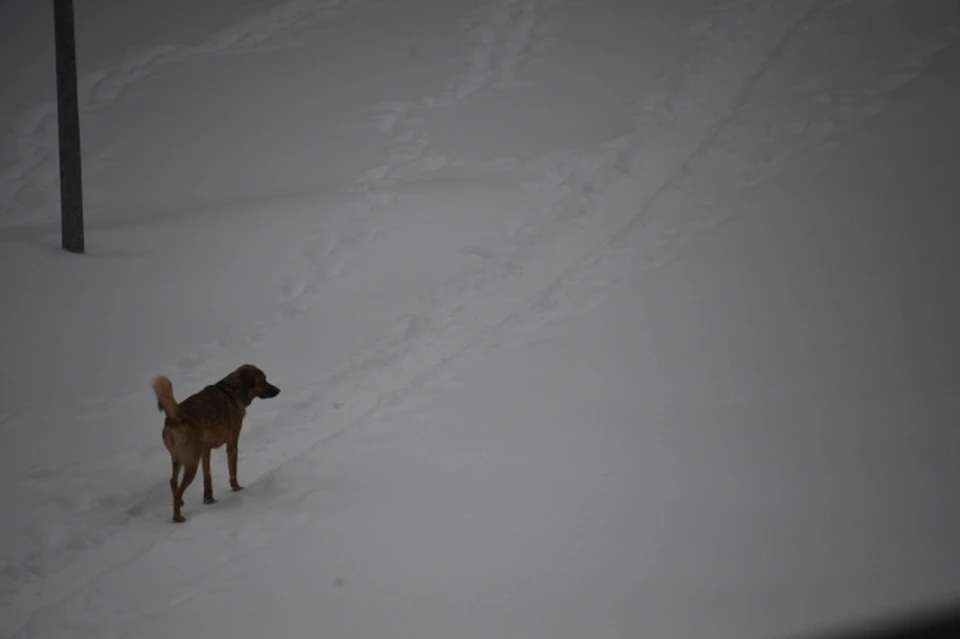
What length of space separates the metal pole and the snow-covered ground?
37cm

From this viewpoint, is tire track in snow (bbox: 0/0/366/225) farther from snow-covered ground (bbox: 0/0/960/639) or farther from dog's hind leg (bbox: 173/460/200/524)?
dog's hind leg (bbox: 173/460/200/524)

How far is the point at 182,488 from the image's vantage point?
5.49 metres

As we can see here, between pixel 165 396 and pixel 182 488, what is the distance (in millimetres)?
713

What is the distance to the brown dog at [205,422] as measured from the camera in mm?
5359

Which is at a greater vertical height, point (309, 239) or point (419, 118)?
point (419, 118)

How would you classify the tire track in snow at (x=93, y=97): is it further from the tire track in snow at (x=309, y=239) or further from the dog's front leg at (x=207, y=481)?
the dog's front leg at (x=207, y=481)

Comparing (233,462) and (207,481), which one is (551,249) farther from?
(207,481)

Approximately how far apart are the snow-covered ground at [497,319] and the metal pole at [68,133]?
0.37 metres

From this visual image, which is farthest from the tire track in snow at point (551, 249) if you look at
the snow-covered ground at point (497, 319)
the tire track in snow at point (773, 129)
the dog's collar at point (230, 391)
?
the dog's collar at point (230, 391)

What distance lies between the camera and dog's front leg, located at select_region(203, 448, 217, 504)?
5.74 metres

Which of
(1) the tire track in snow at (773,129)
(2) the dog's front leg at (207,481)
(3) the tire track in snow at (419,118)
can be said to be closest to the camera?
(2) the dog's front leg at (207,481)

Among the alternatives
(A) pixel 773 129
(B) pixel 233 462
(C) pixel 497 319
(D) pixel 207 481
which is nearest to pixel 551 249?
(C) pixel 497 319

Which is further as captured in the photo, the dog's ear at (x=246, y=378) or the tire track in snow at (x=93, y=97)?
the tire track in snow at (x=93, y=97)

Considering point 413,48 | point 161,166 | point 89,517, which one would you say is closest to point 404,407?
point 89,517
